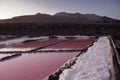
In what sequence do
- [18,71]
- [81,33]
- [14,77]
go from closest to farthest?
[14,77], [18,71], [81,33]

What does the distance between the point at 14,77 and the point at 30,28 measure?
1000 inches

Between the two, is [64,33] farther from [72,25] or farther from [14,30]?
[14,30]

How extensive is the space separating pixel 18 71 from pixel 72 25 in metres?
24.0

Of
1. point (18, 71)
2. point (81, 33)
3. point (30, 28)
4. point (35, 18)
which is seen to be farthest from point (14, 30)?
point (35, 18)

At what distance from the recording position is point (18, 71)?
20.8ft

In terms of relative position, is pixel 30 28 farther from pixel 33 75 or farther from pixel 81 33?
pixel 33 75

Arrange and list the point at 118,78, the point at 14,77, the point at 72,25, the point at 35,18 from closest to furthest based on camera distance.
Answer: the point at 118,78
the point at 14,77
the point at 72,25
the point at 35,18

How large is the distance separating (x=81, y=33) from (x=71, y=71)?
68.2ft

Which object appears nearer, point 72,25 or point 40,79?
point 40,79

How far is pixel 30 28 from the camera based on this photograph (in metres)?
30.8

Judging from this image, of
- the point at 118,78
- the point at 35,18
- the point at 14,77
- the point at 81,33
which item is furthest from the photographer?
the point at 35,18

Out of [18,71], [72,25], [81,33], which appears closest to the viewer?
[18,71]

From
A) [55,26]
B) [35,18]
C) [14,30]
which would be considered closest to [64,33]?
[55,26]

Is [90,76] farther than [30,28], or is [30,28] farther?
[30,28]
